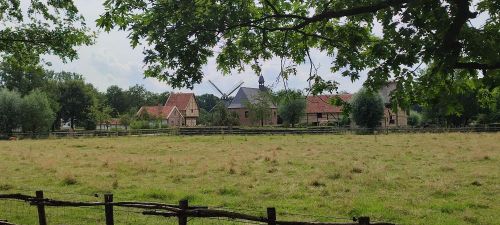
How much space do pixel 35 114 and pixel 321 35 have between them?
73946 mm

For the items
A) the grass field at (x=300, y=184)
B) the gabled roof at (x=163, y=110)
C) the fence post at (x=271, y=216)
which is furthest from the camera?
the gabled roof at (x=163, y=110)

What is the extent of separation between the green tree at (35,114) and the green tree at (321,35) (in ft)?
236

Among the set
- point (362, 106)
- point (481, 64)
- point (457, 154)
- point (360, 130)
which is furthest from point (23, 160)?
point (362, 106)

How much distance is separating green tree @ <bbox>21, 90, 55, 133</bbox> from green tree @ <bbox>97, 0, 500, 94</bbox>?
236 ft

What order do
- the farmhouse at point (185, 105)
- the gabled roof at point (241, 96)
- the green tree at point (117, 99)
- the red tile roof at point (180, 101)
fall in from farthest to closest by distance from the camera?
the green tree at point (117, 99)
the red tile roof at point (180, 101)
the farmhouse at point (185, 105)
the gabled roof at point (241, 96)

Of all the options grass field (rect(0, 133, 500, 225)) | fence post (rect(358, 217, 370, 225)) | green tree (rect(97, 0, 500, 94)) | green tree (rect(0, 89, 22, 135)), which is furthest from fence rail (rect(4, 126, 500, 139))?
fence post (rect(358, 217, 370, 225))

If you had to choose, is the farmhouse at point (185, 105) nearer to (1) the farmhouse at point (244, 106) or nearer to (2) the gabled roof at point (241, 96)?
(2) the gabled roof at point (241, 96)

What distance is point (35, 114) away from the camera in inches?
2884

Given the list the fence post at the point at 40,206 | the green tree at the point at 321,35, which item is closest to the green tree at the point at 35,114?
the fence post at the point at 40,206

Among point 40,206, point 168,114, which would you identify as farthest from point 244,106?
point 40,206

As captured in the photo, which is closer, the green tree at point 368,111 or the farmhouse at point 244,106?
the green tree at point 368,111

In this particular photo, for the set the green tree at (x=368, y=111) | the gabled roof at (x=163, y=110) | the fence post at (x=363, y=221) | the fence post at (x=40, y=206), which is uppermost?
the gabled roof at (x=163, y=110)

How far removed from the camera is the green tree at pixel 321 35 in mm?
5559

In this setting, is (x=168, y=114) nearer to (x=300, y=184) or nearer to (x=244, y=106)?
(x=244, y=106)
